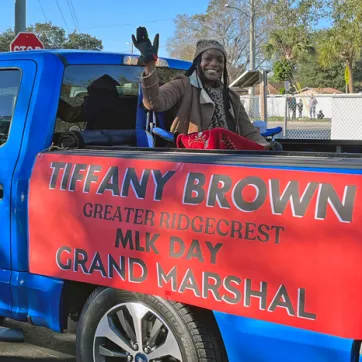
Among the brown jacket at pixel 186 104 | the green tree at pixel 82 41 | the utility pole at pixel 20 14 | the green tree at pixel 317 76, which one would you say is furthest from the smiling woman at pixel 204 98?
the green tree at pixel 317 76

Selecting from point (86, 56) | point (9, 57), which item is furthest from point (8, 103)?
point (86, 56)

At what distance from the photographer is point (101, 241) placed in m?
2.76

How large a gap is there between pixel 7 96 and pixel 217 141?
133 cm

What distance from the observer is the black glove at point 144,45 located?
3.21 meters

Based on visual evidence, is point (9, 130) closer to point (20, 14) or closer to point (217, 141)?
point (217, 141)

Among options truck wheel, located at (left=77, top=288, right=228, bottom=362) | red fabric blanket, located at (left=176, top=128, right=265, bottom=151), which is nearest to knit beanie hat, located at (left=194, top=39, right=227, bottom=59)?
red fabric blanket, located at (left=176, top=128, right=265, bottom=151)

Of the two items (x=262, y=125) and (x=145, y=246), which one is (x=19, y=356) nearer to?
(x=145, y=246)

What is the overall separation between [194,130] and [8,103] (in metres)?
1.23

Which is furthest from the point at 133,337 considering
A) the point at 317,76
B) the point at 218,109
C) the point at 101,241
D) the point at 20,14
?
the point at 317,76

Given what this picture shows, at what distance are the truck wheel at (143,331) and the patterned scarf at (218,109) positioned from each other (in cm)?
163

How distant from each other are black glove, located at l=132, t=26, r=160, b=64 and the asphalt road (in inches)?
76.0

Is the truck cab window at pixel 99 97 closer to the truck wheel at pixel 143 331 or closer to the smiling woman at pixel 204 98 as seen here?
the smiling woman at pixel 204 98

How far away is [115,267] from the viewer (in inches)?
107

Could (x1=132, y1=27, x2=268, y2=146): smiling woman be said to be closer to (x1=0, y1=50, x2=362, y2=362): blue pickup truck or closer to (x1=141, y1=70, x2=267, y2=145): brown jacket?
(x1=141, y1=70, x2=267, y2=145): brown jacket
